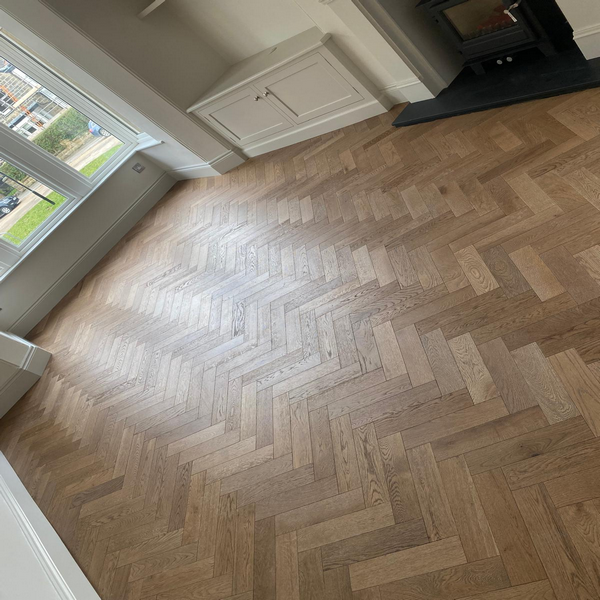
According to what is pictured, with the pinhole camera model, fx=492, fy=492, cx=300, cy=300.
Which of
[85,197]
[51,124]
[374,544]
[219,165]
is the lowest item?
[374,544]

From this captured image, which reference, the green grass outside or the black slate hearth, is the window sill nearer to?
the green grass outside

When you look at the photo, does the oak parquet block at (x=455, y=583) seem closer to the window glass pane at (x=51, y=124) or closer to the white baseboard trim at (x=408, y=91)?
the white baseboard trim at (x=408, y=91)

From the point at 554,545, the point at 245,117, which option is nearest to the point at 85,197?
the point at 245,117

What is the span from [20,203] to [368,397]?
408cm

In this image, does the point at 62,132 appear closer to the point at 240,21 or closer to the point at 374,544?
the point at 240,21

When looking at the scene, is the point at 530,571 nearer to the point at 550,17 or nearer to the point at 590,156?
the point at 590,156

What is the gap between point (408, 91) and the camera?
11.4 ft

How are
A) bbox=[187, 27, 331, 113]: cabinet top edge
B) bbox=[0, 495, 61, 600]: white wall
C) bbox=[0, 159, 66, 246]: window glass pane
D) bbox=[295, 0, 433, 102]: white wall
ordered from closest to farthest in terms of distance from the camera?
bbox=[0, 495, 61, 600]: white wall → bbox=[295, 0, 433, 102]: white wall → bbox=[187, 27, 331, 113]: cabinet top edge → bbox=[0, 159, 66, 246]: window glass pane

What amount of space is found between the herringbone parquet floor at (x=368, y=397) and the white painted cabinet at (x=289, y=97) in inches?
11.3

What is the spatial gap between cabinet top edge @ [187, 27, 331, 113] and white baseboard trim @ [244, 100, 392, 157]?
1.87ft

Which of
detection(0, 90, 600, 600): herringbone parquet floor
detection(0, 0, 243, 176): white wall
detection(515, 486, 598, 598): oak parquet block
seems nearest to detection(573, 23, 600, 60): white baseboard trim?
detection(0, 90, 600, 600): herringbone parquet floor

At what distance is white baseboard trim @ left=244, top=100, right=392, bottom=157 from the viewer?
3757 millimetres

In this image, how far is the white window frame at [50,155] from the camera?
175 inches

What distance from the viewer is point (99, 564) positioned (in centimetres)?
241
